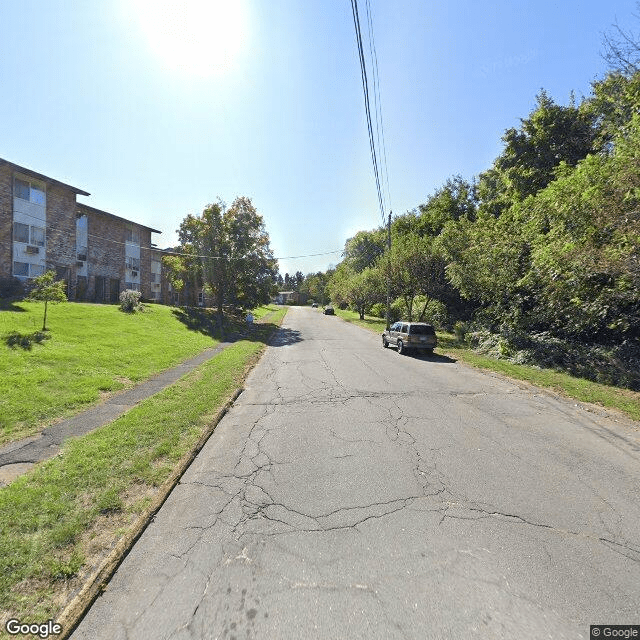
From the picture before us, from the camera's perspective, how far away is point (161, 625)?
233cm

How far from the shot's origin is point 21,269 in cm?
2588

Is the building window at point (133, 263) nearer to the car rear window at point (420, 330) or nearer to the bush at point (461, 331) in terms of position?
the car rear window at point (420, 330)

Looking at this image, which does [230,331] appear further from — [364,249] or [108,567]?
[364,249]

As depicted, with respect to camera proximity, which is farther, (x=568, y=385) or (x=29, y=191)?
(x=29, y=191)

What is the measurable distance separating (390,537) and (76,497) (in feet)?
11.4

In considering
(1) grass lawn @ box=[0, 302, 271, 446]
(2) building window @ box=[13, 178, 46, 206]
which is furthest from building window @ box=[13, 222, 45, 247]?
(1) grass lawn @ box=[0, 302, 271, 446]

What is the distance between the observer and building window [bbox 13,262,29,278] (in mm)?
25500

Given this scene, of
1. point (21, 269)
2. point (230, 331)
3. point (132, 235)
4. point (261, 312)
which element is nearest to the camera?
point (230, 331)

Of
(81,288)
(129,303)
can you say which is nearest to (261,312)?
(81,288)

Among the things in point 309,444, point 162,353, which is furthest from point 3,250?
point 309,444

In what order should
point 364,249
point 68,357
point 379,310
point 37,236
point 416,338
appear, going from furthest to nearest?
point 364,249 < point 379,310 < point 37,236 < point 416,338 < point 68,357

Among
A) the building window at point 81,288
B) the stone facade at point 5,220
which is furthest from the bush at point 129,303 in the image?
the building window at point 81,288

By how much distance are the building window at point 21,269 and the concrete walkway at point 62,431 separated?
2484cm

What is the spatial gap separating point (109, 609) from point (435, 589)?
249 cm
